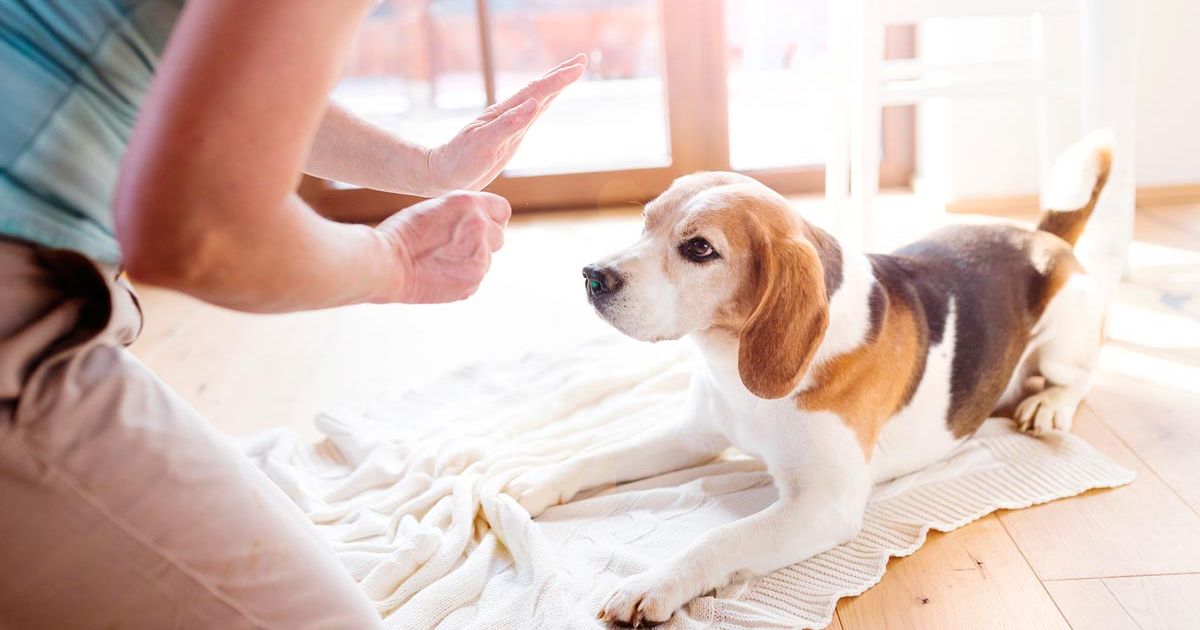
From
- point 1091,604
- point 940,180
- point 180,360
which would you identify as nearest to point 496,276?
point 180,360

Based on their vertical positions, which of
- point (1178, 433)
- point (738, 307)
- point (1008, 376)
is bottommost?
point (1178, 433)

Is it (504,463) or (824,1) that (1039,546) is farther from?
(824,1)

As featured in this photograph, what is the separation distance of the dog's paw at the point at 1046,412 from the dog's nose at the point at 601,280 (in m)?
1.01

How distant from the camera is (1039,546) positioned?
1732 mm

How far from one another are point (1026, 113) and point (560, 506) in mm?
2696

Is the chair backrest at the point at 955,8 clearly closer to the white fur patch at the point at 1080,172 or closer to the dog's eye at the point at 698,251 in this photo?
the white fur patch at the point at 1080,172

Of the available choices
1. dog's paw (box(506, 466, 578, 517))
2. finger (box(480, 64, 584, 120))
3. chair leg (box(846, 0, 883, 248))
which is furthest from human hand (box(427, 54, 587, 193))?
chair leg (box(846, 0, 883, 248))

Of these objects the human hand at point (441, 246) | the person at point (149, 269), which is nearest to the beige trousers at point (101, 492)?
the person at point (149, 269)

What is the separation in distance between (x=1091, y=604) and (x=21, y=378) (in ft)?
4.98

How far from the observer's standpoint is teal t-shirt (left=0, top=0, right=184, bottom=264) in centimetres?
90

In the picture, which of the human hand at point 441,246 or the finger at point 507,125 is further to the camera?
the finger at point 507,125

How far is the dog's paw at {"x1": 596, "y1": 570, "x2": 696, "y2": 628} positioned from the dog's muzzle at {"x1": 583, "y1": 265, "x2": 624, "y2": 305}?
0.47 m

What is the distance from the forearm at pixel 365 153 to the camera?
1.57 m

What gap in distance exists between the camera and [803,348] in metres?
1.63
